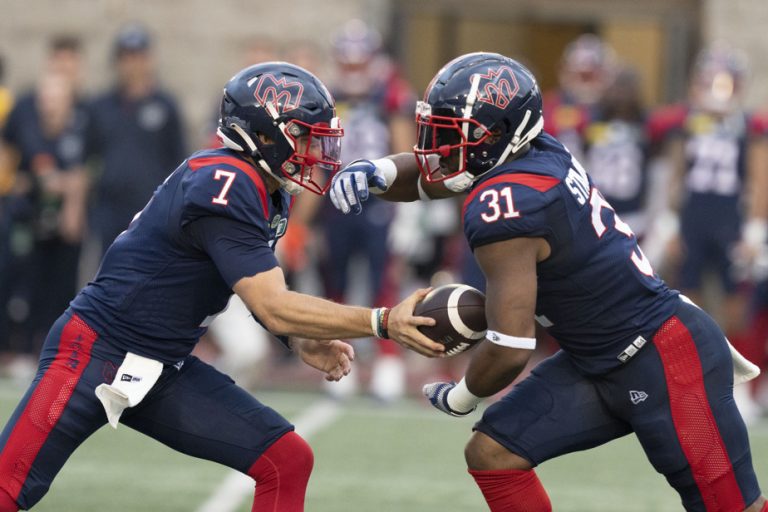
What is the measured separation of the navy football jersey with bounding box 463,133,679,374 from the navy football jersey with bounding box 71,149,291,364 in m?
0.60

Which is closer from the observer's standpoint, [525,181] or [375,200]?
[525,181]

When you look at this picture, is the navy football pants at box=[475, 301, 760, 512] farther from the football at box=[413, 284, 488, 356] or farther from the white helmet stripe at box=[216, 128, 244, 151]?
the white helmet stripe at box=[216, 128, 244, 151]

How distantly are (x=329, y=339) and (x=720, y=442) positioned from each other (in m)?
1.16

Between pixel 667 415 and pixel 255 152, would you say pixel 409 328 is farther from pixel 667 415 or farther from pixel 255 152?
pixel 667 415

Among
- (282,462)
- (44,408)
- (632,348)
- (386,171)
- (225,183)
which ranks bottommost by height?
(282,462)

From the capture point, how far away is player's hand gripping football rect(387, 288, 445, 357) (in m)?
3.84

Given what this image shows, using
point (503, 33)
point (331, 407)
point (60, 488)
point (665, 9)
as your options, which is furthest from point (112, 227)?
point (665, 9)

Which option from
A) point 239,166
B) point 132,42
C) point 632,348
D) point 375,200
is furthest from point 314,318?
point 132,42

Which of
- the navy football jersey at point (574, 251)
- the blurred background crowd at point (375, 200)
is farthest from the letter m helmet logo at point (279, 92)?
the blurred background crowd at point (375, 200)

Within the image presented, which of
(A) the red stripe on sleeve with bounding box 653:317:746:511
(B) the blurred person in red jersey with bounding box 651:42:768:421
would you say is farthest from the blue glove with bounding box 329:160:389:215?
(B) the blurred person in red jersey with bounding box 651:42:768:421

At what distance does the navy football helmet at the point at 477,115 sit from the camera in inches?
157

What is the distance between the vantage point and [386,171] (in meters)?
4.52

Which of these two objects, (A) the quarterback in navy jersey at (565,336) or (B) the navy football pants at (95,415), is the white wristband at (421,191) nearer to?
(A) the quarterback in navy jersey at (565,336)

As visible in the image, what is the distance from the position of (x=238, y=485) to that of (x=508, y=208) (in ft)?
8.52
